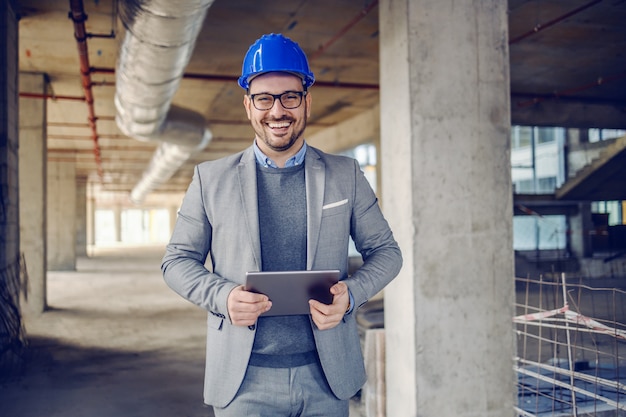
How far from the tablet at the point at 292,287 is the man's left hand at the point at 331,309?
18 mm

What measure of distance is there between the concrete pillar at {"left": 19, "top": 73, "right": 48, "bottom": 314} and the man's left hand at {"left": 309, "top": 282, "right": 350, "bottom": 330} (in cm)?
950

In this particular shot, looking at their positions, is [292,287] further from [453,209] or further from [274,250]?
[453,209]

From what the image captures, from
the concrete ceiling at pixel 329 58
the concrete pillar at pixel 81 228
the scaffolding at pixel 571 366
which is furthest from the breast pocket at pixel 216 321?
the concrete pillar at pixel 81 228

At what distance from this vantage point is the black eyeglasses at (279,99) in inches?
71.1

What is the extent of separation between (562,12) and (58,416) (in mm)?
7389

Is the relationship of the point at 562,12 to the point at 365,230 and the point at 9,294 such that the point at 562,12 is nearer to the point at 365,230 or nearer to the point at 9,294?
the point at 365,230

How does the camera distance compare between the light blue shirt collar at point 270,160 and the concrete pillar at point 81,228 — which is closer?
the light blue shirt collar at point 270,160

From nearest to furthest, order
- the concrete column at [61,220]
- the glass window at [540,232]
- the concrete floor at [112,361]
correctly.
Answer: the concrete floor at [112,361] < the glass window at [540,232] < the concrete column at [61,220]

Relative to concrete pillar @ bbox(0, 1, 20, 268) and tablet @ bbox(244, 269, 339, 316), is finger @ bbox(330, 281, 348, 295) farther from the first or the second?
concrete pillar @ bbox(0, 1, 20, 268)

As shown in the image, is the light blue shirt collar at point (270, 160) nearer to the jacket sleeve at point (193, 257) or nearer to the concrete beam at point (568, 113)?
the jacket sleeve at point (193, 257)

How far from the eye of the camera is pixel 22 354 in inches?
262

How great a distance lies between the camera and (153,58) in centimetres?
518

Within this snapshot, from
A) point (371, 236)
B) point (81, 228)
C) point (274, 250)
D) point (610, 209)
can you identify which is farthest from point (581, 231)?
point (81, 228)

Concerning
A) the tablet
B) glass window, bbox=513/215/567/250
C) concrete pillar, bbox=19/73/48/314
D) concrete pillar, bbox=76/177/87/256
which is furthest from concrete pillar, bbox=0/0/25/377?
concrete pillar, bbox=76/177/87/256
